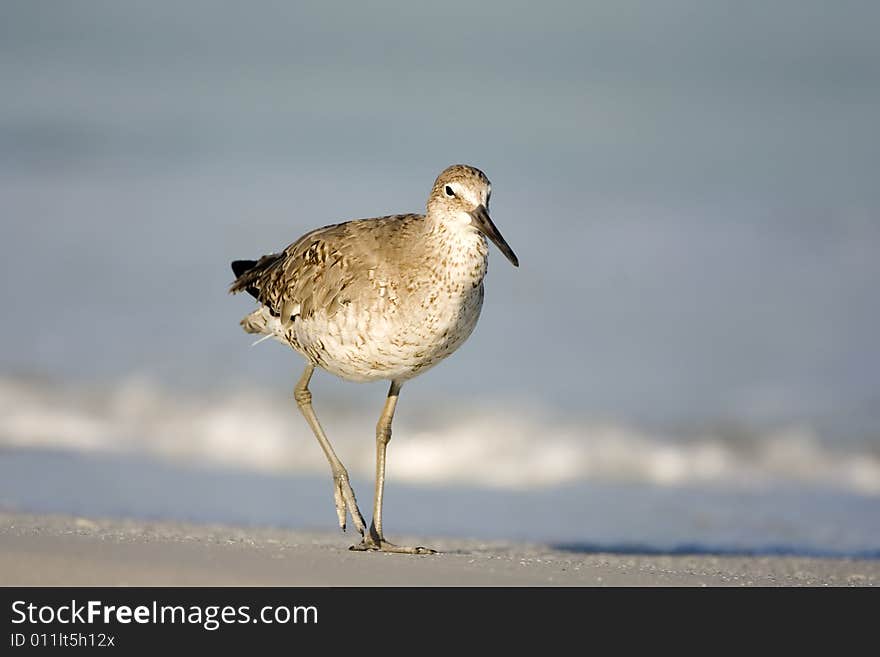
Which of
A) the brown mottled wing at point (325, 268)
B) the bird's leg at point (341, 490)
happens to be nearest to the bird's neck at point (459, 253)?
the brown mottled wing at point (325, 268)

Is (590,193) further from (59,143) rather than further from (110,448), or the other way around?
(110,448)

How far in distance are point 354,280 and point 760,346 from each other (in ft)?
36.7

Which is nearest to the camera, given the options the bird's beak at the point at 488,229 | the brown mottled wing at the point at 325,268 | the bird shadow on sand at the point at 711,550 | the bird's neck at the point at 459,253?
the bird's beak at the point at 488,229

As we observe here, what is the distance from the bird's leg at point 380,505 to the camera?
30.2ft

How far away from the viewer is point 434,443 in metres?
16.1

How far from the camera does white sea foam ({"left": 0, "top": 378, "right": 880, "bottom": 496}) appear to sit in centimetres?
1550

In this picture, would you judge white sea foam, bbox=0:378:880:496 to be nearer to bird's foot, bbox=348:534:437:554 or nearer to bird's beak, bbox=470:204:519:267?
bird's foot, bbox=348:534:437:554

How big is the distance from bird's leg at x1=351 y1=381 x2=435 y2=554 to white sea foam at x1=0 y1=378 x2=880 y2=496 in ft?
16.7

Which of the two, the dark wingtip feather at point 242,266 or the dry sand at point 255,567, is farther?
the dark wingtip feather at point 242,266

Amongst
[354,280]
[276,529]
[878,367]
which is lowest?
[276,529]

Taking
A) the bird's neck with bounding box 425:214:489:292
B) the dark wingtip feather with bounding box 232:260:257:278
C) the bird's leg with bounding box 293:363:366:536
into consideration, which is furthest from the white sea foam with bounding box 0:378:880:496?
the bird's neck with bounding box 425:214:489:292

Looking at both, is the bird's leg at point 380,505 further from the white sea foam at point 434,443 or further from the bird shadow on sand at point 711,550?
the white sea foam at point 434,443

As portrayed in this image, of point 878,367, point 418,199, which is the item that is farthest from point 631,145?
point 878,367

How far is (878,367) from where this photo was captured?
18656 millimetres
